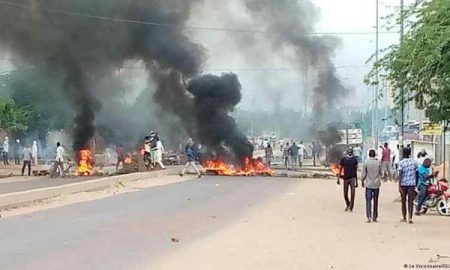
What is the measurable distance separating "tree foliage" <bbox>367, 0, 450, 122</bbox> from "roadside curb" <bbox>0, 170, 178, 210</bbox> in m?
8.34

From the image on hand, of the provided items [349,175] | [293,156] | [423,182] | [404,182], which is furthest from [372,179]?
[293,156]

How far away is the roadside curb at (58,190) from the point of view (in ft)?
52.4

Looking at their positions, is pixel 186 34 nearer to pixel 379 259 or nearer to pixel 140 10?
pixel 140 10

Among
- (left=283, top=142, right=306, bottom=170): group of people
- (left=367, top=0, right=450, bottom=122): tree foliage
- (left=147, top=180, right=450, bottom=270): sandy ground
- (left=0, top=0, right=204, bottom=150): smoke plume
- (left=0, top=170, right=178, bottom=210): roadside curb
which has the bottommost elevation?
(left=147, top=180, right=450, bottom=270): sandy ground

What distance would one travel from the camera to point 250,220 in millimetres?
13867

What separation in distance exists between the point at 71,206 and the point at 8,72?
40.1 m

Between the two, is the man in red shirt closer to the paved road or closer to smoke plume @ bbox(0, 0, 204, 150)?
the paved road

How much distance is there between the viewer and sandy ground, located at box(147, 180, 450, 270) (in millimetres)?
8805

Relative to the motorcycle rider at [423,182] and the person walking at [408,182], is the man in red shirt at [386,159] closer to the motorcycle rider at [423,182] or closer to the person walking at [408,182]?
the motorcycle rider at [423,182]

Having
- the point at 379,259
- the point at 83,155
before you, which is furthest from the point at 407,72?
the point at 83,155

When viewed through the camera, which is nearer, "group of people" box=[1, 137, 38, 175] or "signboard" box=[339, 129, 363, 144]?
"group of people" box=[1, 137, 38, 175]

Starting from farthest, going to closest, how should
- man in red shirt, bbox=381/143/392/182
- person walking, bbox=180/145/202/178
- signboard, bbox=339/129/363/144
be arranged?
signboard, bbox=339/129/363/144 → person walking, bbox=180/145/202/178 → man in red shirt, bbox=381/143/392/182

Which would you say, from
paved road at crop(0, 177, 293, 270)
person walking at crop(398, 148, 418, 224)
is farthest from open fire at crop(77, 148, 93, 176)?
person walking at crop(398, 148, 418, 224)

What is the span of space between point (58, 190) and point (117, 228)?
7281 mm
